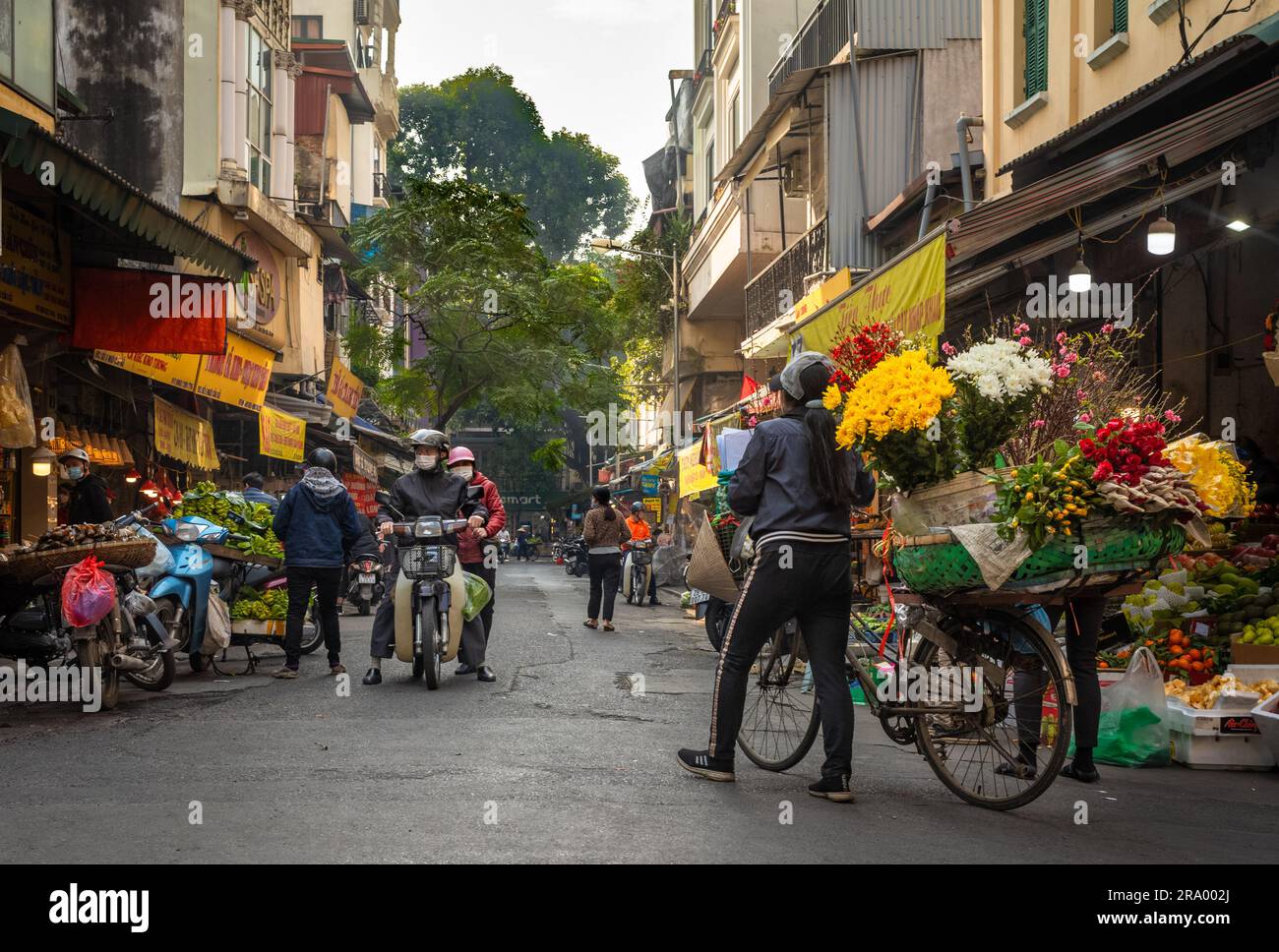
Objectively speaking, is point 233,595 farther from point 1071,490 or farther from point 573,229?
point 573,229

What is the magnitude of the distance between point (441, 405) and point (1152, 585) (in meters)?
30.1

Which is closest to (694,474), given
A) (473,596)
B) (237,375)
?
(237,375)

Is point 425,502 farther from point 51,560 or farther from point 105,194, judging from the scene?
point 105,194

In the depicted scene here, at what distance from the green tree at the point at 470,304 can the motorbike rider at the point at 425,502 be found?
25616 mm

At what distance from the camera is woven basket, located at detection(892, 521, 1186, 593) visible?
19.1 ft

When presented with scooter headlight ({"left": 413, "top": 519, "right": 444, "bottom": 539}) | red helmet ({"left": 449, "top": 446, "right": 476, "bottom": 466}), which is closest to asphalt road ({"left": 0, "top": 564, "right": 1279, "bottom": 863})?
scooter headlight ({"left": 413, "top": 519, "right": 444, "bottom": 539})

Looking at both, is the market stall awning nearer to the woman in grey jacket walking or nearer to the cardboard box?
the woman in grey jacket walking

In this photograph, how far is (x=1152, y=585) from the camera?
9633mm

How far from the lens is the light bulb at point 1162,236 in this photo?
1046 cm

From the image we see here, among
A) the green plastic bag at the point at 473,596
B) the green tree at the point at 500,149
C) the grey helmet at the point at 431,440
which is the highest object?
the green tree at the point at 500,149

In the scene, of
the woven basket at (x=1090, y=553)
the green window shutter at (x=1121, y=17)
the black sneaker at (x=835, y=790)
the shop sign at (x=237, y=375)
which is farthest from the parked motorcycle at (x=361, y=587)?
the woven basket at (x=1090, y=553)

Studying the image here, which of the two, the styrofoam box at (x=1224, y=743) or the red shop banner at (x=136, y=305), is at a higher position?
the red shop banner at (x=136, y=305)

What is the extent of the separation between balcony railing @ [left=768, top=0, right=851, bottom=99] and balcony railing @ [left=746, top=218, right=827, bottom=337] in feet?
8.37

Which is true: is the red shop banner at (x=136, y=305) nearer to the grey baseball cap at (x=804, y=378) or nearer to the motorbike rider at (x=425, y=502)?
the motorbike rider at (x=425, y=502)
